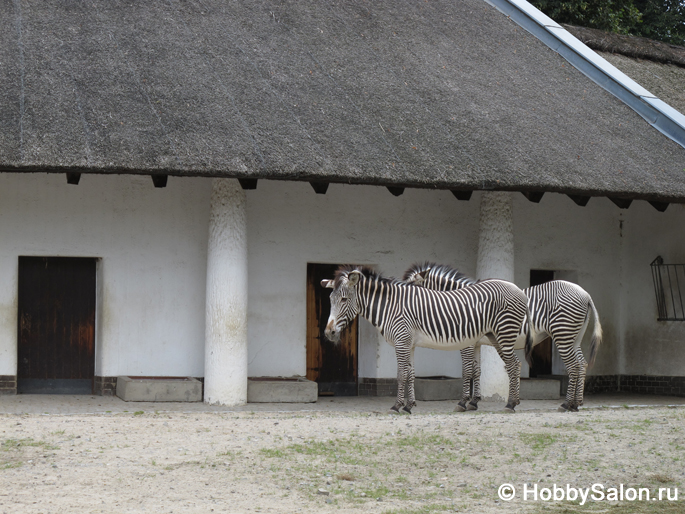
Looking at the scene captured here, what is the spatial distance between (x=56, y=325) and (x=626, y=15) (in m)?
16.9

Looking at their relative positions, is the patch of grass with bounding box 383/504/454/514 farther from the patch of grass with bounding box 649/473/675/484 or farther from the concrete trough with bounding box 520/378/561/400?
the concrete trough with bounding box 520/378/561/400

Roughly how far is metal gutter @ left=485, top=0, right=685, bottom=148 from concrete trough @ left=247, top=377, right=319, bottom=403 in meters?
6.71

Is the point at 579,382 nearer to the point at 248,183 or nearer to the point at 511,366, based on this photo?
the point at 511,366

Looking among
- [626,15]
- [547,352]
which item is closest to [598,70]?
[547,352]

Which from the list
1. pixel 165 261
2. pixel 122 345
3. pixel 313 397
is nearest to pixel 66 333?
pixel 122 345

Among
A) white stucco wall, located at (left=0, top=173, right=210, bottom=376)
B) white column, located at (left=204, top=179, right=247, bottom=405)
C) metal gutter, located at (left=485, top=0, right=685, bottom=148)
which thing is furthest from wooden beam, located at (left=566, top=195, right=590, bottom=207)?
white stucco wall, located at (left=0, top=173, right=210, bottom=376)

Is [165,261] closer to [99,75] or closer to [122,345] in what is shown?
[122,345]

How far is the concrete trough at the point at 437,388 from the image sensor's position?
1241cm

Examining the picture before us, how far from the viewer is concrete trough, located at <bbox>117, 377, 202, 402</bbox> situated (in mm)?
11070

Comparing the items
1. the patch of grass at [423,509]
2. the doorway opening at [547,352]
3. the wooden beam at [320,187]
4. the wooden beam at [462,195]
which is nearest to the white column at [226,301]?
the wooden beam at [320,187]

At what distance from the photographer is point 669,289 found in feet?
47.0

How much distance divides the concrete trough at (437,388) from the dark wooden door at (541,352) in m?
2.12

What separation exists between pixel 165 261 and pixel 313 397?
8.48ft

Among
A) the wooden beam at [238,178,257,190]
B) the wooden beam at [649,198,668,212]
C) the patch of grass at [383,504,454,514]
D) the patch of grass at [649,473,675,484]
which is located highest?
the wooden beam at [649,198,668,212]
